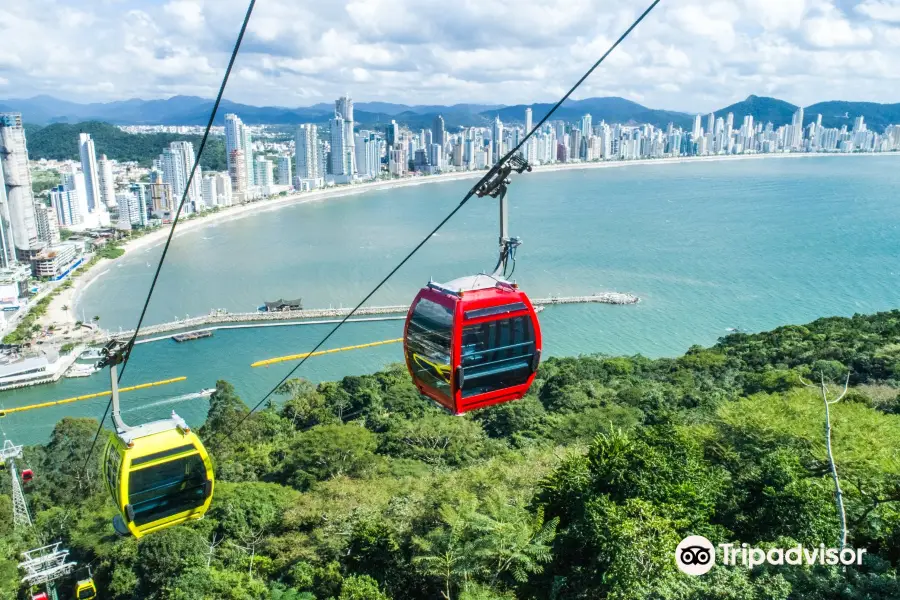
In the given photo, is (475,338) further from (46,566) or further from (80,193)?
(80,193)

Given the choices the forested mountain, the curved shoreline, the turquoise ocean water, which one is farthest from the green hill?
the turquoise ocean water

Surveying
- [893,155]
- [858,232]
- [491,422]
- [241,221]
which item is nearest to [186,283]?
[241,221]

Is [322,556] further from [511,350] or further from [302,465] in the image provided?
[302,465]

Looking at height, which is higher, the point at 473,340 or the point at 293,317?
the point at 473,340

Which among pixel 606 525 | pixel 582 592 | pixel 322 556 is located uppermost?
pixel 606 525

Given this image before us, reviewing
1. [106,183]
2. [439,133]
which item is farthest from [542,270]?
[439,133]

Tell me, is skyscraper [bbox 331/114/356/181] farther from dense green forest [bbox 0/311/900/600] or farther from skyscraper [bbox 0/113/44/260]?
dense green forest [bbox 0/311/900/600]
